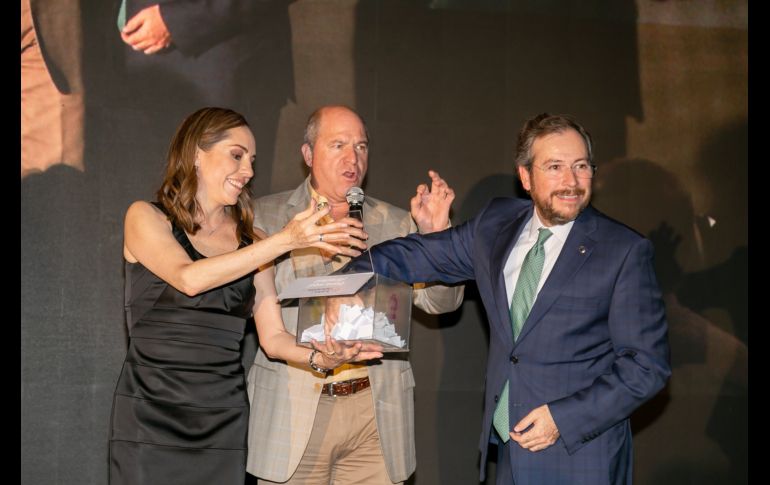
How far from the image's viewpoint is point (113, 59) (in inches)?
174

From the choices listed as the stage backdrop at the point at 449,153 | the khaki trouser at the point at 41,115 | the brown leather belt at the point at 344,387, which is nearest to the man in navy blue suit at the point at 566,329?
the brown leather belt at the point at 344,387

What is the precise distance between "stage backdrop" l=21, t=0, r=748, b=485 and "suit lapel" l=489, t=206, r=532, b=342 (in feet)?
5.41

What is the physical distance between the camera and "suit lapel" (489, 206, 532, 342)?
287 centimetres

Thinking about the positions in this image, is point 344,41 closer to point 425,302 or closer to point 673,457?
point 425,302

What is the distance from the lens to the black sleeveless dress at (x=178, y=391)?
287 centimetres

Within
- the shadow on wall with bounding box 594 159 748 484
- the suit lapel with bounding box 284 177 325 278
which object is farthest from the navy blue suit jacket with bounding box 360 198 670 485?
the shadow on wall with bounding box 594 159 748 484

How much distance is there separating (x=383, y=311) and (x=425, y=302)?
970 millimetres

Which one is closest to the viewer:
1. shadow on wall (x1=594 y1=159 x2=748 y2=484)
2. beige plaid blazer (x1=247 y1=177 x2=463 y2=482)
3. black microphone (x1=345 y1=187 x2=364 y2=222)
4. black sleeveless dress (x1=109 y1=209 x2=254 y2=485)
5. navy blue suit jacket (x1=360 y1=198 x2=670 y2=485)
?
navy blue suit jacket (x1=360 y1=198 x2=670 y2=485)

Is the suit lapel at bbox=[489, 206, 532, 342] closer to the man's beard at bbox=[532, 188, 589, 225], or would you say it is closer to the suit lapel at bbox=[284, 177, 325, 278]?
the man's beard at bbox=[532, 188, 589, 225]

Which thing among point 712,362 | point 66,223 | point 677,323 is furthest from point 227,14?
point 712,362

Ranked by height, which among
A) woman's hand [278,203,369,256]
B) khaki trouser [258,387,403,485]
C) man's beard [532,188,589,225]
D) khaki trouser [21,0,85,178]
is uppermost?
khaki trouser [21,0,85,178]

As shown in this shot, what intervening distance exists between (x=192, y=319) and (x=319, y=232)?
1.96 ft

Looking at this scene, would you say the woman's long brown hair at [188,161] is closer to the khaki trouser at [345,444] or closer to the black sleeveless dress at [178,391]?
the black sleeveless dress at [178,391]

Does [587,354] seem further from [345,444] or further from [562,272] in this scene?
[345,444]
